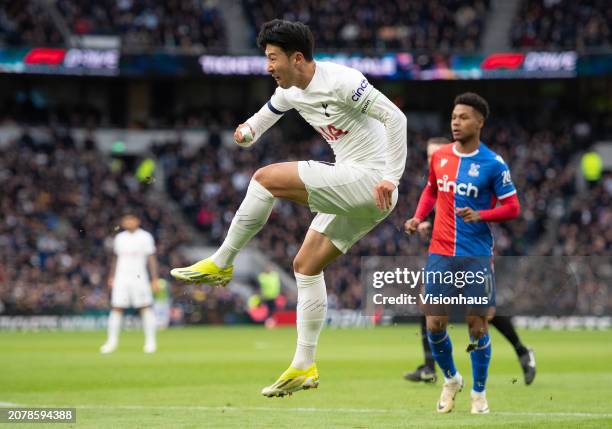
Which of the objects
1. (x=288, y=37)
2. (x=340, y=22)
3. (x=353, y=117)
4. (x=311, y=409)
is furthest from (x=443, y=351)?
(x=340, y=22)

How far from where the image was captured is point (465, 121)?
9289 mm

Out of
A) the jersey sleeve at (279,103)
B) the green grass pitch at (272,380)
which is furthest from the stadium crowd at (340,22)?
the jersey sleeve at (279,103)

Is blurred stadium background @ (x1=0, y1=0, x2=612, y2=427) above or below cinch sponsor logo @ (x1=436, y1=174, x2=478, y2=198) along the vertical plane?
above

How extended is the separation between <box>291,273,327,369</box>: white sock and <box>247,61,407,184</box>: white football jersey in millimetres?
977

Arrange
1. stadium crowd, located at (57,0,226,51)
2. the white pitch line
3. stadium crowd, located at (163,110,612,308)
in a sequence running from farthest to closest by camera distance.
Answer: stadium crowd, located at (57,0,226,51) < stadium crowd, located at (163,110,612,308) < the white pitch line

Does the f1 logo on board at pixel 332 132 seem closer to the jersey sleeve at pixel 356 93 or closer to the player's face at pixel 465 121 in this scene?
the jersey sleeve at pixel 356 93

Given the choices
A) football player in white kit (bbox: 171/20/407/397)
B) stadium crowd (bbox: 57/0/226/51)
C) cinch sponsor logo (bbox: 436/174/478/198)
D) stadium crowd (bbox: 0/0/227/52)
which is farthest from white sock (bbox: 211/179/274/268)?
stadium crowd (bbox: 57/0/226/51)

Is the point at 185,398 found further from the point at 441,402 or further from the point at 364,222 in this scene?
the point at 364,222

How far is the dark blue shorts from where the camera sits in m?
9.35

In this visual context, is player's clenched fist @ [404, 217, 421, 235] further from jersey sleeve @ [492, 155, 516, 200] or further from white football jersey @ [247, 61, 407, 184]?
white football jersey @ [247, 61, 407, 184]

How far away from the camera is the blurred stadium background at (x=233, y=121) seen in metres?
31.1

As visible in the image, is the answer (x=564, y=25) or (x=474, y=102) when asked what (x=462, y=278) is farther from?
(x=564, y=25)

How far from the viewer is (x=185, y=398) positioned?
35.4ft

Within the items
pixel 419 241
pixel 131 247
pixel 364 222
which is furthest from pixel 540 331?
pixel 364 222
